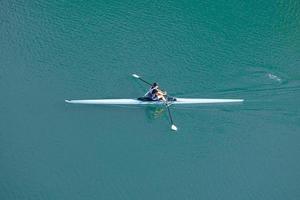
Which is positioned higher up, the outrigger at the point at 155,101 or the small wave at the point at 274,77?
the small wave at the point at 274,77

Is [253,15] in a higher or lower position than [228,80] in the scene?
higher

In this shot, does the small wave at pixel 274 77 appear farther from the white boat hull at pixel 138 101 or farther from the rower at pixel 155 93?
the rower at pixel 155 93

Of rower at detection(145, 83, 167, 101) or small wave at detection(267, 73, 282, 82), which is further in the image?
small wave at detection(267, 73, 282, 82)

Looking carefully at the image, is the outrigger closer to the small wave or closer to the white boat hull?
the white boat hull

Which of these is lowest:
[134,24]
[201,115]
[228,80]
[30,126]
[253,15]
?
[30,126]

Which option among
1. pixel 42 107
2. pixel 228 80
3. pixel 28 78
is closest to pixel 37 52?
pixel 28 78

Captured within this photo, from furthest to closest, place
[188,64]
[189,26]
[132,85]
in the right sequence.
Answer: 1. [189,26]
2. [188,64]
3. [132,85]

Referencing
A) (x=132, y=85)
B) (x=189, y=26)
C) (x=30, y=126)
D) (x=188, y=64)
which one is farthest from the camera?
(x=189, y=26)

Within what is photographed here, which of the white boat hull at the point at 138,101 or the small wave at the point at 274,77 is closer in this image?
the white boat hull at the point at 138,101

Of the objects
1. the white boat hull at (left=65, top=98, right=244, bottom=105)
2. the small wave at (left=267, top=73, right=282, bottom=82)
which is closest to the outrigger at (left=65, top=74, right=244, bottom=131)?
the white boat hull at (left=65, top=98, right=244, bottom=105)

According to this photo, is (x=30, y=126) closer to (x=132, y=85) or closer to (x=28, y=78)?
(x=28, y=78)

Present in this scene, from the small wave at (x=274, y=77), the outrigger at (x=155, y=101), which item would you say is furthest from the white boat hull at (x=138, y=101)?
the small wave at (x=274, y=77)
